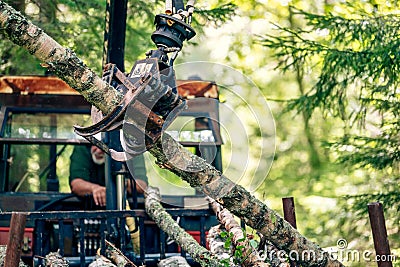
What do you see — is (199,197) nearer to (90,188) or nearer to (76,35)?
(90,188)

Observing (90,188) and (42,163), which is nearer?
(90,188)

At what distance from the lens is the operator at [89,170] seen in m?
6.17

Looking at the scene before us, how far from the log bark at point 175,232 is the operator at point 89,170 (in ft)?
2.06

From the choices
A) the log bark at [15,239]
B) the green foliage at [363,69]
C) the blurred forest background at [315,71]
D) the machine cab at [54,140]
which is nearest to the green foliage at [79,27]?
the blurred forest background at [315,71]

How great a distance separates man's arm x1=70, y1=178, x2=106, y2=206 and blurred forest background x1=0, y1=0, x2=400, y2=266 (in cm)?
70

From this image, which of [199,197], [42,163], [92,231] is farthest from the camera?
[42,163]

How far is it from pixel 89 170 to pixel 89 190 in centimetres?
49

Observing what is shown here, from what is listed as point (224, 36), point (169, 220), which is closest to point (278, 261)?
point (169, 220)

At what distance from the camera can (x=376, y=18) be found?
21.1 ft

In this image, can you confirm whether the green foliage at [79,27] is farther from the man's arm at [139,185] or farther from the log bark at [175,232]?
the log bark at [175,232]

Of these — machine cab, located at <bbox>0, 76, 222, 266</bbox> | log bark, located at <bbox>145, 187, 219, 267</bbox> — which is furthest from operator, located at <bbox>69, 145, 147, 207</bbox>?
log bark, located at <bbox>145, 187, 219, 267</bbox>

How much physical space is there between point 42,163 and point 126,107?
3847mm

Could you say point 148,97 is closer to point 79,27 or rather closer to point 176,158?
point 176,158

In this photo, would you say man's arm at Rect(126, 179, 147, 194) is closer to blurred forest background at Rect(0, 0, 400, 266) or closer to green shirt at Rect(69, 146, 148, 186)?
green shirt at Rect(69, 146, 148, 186)
